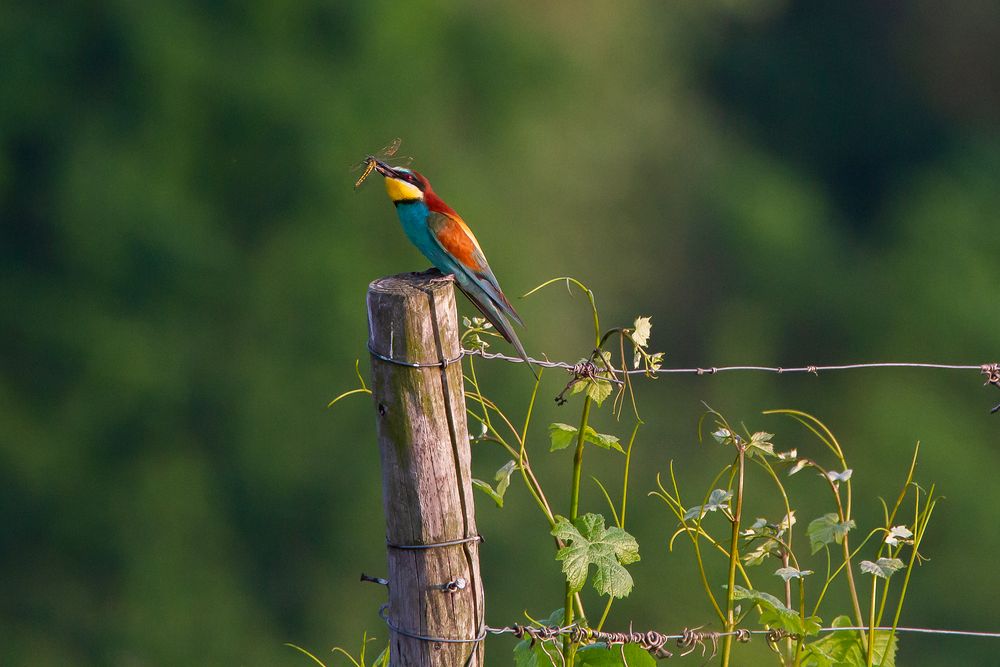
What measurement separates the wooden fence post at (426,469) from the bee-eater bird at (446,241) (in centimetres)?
27

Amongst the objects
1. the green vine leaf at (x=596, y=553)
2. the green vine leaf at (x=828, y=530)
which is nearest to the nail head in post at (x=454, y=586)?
the green vine leaf at (x=596, y=553)

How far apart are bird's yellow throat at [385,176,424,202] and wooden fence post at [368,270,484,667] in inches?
15.2

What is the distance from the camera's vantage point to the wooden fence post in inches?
55.2

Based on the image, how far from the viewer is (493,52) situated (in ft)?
21.4

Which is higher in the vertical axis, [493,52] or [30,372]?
[493,52]

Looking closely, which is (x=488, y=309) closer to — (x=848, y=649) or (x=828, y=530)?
(x=828, y=530)

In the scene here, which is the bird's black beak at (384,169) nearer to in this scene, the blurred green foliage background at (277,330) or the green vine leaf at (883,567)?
the green vine leaf at (883,567)

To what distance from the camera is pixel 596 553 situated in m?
1.56

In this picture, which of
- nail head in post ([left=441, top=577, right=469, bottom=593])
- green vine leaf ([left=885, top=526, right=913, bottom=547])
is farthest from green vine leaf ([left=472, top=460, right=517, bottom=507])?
green vine leaf ([left=885, top=526, right=913, bottom=547])

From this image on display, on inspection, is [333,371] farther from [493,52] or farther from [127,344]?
[493,52]

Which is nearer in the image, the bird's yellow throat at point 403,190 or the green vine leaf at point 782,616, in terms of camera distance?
the green vine leaf at point 782,616

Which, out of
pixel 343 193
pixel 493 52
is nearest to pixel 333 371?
pixel 343 193

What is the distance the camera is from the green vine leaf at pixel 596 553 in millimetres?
1538

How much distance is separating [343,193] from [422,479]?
15.0 ft
